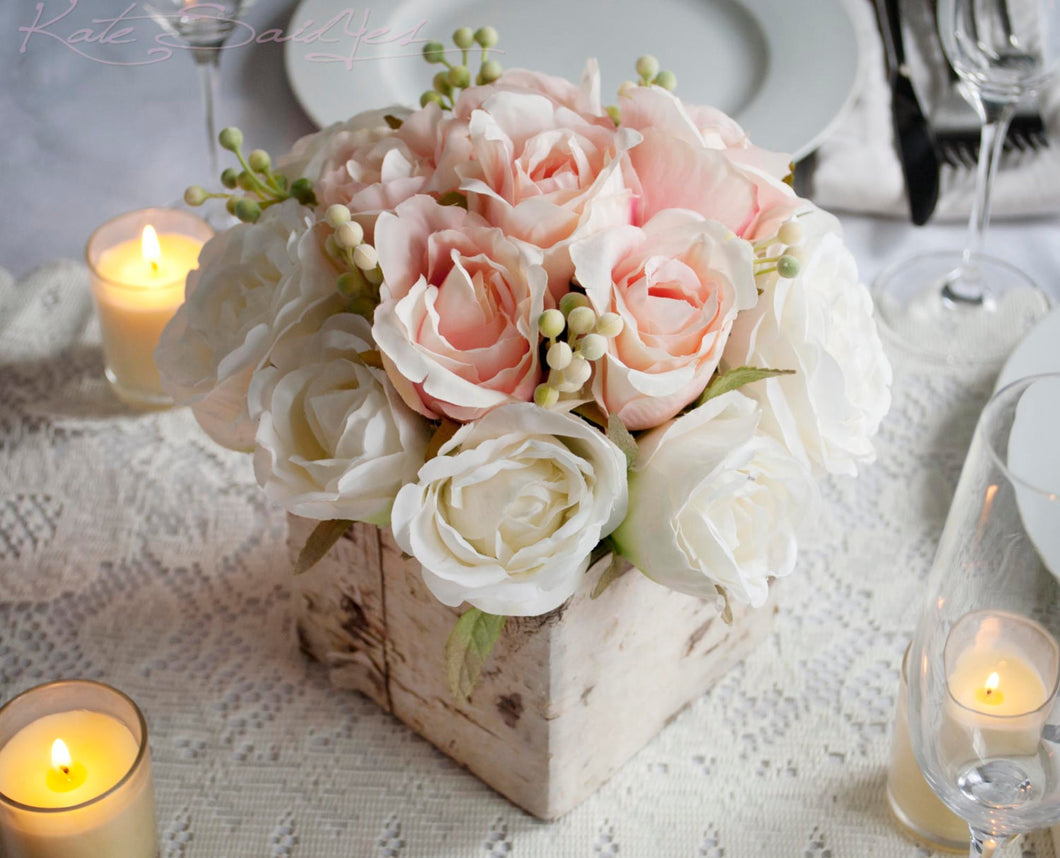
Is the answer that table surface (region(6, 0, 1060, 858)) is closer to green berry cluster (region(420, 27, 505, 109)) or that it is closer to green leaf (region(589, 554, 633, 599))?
green leaf (region(589, 554, 633, 599))

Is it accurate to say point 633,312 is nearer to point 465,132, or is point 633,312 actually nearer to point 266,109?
point 465,132

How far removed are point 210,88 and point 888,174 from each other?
49 centimetres

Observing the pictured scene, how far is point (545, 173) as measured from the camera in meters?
0.48

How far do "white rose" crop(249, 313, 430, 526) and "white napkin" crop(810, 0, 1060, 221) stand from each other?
543mm

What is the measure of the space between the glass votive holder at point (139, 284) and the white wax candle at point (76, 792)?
0.27 m

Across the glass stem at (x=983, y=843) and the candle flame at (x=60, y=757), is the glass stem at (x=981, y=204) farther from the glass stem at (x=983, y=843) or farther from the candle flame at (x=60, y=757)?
the candle flame at (x=60, y=757)

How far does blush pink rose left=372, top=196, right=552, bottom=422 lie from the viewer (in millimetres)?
434

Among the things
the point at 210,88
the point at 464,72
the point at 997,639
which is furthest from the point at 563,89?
the point at 210,88

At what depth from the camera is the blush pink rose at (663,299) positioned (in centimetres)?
44

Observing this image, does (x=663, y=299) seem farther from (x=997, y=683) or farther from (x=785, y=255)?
(x=997, y=683)

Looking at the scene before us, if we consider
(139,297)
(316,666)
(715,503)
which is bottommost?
(316,666)

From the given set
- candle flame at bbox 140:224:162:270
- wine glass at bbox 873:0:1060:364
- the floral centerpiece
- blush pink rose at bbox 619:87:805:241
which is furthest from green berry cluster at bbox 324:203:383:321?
wine glass at bbox 873:0:1060:364

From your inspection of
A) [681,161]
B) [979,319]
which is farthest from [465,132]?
[979,319]

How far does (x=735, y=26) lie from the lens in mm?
966
